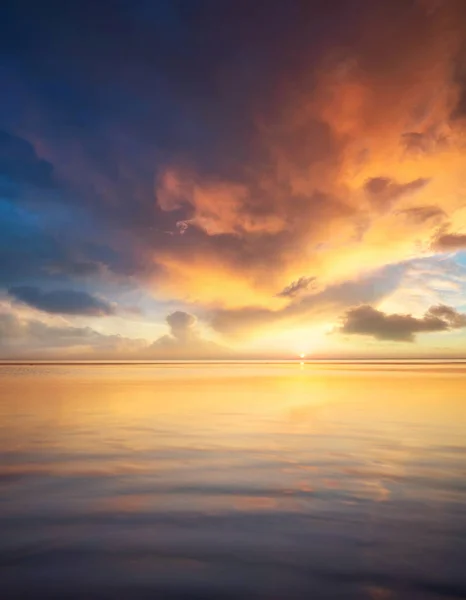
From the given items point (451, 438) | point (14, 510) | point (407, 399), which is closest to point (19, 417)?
point (14, 510)

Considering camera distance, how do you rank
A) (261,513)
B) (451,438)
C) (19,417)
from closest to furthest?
1. (261,513)
2. (451,438)
3. (19,417)

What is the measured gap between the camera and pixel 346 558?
6.33 m

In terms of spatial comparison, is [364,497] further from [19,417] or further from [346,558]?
[19,417]

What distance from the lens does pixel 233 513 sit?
817cm

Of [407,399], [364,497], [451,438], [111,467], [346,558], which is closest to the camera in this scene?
[346,558]

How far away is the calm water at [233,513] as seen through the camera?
570 centimetres

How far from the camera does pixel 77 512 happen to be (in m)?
8.24

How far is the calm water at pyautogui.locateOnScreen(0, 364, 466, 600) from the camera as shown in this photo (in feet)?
18.7

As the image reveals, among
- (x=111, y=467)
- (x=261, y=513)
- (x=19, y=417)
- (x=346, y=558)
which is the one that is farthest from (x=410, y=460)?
(x=19, y=417)

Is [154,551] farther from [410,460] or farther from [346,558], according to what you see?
[410,460]

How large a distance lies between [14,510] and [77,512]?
3.89ft

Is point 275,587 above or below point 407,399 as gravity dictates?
below

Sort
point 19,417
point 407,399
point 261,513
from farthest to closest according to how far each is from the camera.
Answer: point 407,399, point 19,417, point 261,513

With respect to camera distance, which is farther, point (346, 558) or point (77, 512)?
point (77, 512)
